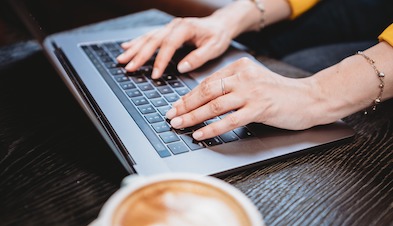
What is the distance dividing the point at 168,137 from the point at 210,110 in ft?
0.26

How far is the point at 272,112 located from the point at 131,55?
1.07ft

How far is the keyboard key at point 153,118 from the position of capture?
2.13 feet

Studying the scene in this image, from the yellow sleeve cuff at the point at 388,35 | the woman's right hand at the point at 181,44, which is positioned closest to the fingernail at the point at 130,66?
the woman's right hand at the point at 181,44

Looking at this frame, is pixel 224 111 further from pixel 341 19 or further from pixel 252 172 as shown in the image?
pixel 341 19

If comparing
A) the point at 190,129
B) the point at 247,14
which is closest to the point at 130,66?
the point at 190,129

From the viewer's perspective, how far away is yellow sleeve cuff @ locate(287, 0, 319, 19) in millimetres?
1083

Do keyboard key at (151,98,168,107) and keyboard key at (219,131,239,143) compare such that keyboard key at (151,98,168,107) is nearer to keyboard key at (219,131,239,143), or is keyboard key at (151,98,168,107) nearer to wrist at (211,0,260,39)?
keyboard key at (219,131,239,143)

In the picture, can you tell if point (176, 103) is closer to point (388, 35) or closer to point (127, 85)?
point (127, 85)

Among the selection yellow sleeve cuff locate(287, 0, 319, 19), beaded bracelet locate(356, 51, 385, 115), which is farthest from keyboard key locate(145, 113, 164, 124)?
yellow sleeve cuff locate(287, 0, 319, 19)

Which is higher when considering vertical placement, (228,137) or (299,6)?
(299,6)

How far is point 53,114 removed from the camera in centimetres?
70

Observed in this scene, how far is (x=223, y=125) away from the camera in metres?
0.62

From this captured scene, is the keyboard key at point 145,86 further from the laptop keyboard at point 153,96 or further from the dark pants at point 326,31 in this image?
the dark pants at point 326,31

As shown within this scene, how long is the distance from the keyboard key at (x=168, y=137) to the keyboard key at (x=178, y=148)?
10mm
